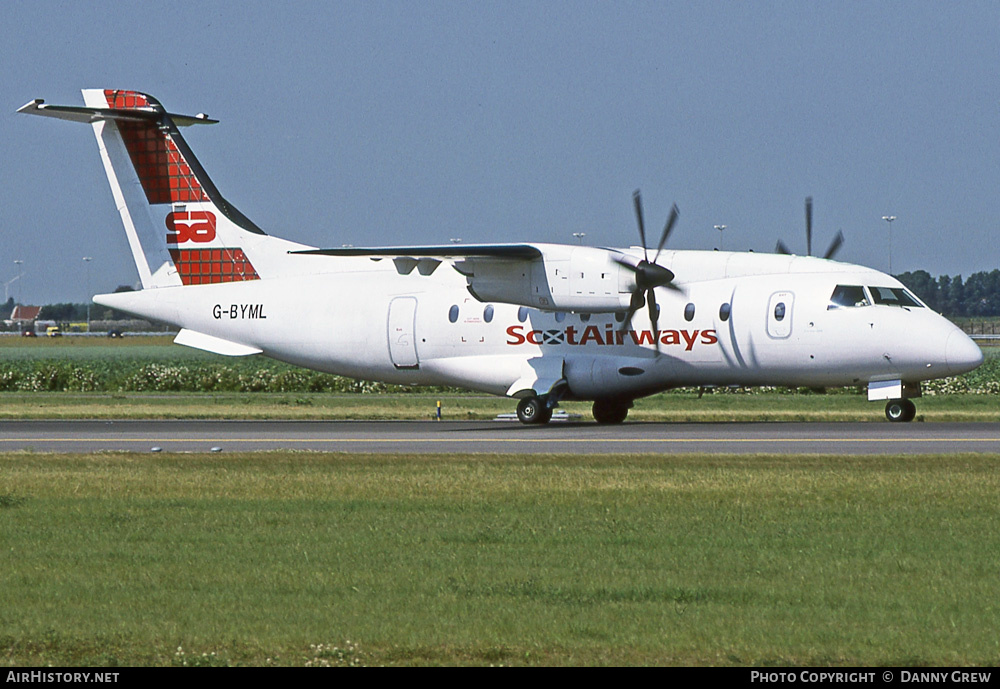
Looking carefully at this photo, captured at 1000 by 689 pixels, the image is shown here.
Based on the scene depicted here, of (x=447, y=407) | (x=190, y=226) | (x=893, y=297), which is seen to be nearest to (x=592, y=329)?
(x=893, y=297)

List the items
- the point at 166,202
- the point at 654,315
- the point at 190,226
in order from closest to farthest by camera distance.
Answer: the point at 654,315 → the point at 190,226 → the point at 166,202

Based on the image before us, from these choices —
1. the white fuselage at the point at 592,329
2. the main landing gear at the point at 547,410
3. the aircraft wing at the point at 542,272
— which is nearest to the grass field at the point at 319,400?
the main landing gear at the point at 547,410

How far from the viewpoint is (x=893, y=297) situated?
30.0 m

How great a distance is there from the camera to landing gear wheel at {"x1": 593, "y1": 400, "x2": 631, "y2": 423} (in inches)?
1314

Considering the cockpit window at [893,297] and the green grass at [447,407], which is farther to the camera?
the green grass at [447,407]

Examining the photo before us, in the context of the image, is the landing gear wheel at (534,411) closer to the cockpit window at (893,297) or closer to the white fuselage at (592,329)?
the white fuselage at (592,329)

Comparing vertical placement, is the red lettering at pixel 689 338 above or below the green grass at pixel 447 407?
above

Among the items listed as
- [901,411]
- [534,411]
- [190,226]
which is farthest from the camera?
[190,226]

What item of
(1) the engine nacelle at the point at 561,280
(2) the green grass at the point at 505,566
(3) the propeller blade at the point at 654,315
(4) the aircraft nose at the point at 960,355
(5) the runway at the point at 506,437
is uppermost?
(1) the engine nacelle at the point at 561,280

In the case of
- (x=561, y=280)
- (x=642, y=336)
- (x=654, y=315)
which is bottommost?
(x=642, y=336)

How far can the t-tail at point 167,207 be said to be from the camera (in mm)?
36000

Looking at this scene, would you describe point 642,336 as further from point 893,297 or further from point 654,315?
point 893,297

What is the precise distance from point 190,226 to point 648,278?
13822 mm

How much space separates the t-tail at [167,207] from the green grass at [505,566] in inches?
657
